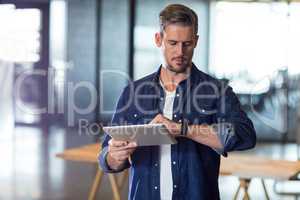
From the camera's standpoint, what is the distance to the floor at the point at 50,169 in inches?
208

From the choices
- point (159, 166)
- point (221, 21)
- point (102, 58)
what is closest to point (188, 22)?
point (159, 166)

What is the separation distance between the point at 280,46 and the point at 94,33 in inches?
115

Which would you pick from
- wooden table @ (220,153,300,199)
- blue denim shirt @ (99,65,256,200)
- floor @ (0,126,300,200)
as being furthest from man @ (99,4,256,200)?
floor @ (0,126,300,200)

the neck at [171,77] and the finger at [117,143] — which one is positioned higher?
the neck at [171,77]

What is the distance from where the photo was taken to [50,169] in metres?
6.39

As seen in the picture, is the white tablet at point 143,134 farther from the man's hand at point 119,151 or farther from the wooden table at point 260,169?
the wooden table at point 260,169

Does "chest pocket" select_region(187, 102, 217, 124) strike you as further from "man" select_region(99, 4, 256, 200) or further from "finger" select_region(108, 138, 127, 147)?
"finger" select_region(108, 138, 127, 147)

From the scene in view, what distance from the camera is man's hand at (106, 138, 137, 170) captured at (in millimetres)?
1694

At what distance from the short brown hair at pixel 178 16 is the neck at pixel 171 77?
0.15 metres

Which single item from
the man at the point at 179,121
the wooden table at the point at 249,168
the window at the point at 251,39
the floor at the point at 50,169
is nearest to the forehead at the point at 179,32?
the man at the point at 179,121

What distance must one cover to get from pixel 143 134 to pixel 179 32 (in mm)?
359

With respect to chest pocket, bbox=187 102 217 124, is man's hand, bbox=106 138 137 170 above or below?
below

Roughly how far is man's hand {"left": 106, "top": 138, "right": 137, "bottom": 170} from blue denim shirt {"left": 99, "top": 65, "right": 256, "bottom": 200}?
35 millimetres


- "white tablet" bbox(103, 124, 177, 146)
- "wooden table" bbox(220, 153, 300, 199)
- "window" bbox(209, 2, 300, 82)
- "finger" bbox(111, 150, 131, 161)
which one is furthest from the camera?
"window" bbox(209, 2, 300, 82)
